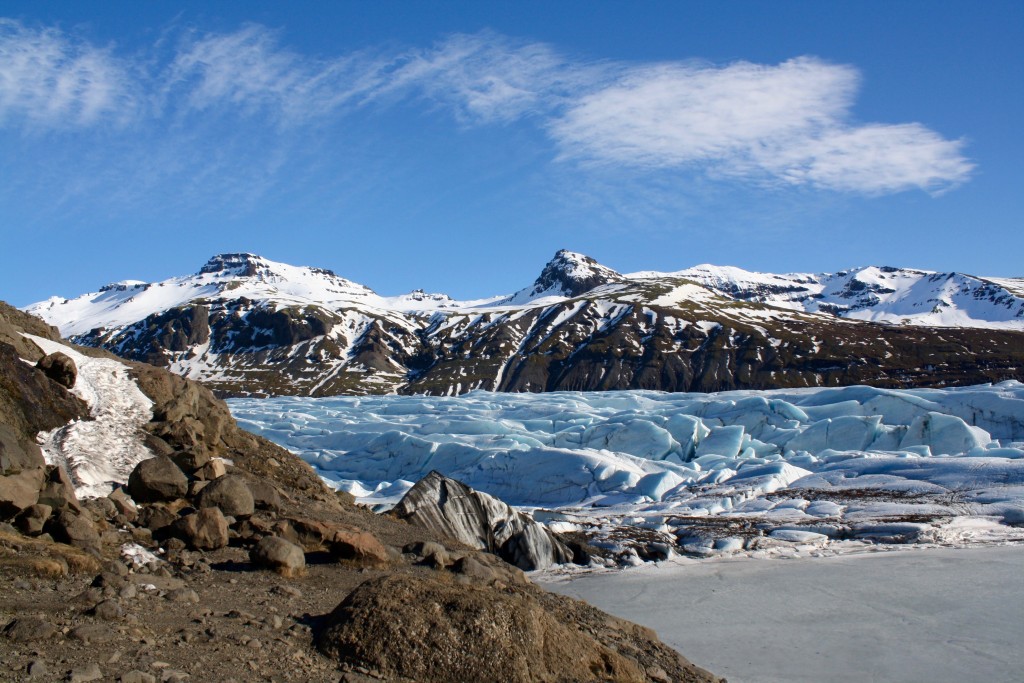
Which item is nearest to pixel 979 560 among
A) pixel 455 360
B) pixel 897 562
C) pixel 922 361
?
pixel 897 562

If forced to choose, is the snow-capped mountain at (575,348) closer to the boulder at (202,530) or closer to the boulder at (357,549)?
the boulder at (357,549)

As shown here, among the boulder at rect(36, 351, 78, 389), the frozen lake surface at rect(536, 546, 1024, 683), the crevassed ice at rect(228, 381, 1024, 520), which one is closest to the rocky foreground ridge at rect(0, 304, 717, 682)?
the boulder at rect(36, 351, 78, 389)

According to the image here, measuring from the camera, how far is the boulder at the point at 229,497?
1198 centimetres

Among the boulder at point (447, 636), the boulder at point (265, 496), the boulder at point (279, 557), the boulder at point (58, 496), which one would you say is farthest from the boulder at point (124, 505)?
the boulder at point (447, 636)

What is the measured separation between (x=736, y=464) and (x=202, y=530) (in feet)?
103

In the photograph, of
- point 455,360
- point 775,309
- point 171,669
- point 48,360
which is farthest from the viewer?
point 775,309

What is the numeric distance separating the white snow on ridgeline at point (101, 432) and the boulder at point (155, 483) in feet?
1.37

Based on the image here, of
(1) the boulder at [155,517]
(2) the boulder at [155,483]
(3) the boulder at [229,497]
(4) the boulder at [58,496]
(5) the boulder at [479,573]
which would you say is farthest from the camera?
(2) the boulder at [155,483]

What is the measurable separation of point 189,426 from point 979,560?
19535 millimetres

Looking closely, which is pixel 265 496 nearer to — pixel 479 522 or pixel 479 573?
pixel 479 573

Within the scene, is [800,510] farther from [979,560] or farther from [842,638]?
[842,638]

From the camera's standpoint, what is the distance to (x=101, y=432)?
14680 millimetres

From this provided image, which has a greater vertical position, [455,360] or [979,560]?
[455,360]

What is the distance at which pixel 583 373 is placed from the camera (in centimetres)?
14700
